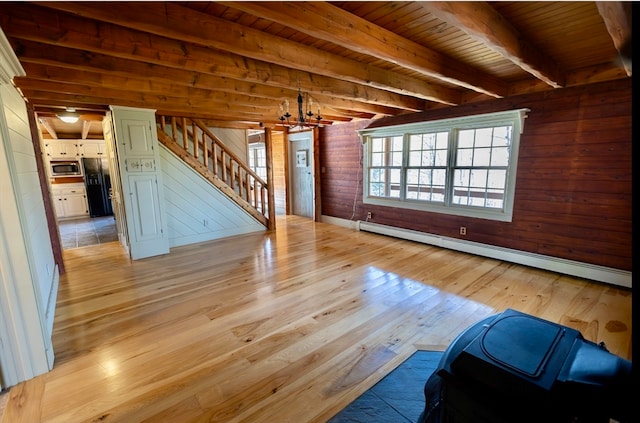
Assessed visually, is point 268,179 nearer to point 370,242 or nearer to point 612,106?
point 370,242

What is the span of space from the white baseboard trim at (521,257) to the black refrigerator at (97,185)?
7.20 meters

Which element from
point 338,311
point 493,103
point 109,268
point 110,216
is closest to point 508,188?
point 493,103

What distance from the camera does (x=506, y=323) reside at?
3.88 feet

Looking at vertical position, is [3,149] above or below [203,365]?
above

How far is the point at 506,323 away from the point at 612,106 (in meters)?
3.32

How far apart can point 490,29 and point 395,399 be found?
8.09ft

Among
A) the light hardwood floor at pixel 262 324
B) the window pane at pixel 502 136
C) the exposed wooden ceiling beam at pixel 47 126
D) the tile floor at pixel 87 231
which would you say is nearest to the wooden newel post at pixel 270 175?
the light hardwood floor at pixel 262 324

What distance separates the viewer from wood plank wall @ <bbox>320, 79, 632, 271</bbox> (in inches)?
121

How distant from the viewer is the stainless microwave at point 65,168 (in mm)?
7430

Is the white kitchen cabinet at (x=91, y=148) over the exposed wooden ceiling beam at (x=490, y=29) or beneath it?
beneath

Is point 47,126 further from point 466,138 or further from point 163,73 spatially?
point 466,138

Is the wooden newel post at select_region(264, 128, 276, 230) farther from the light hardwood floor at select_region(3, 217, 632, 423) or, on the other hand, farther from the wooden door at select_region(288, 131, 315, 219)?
the light hardwood floor at select_region(3, 217, 632, 423)

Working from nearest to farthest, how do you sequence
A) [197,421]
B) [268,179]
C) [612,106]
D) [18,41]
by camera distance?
[197,421] → [18,41] → [612,106] → [268,179]

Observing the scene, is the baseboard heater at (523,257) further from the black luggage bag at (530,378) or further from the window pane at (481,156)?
the black luggage bag at (530,378)
